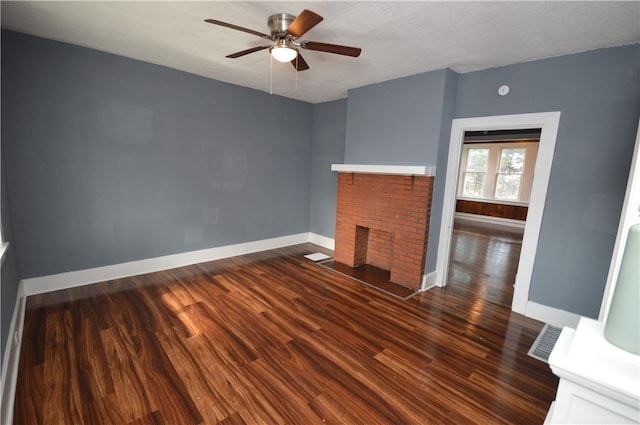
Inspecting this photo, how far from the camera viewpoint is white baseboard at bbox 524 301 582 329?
2746mm

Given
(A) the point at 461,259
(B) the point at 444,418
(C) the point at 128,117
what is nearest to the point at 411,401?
(B) the point at 444,418

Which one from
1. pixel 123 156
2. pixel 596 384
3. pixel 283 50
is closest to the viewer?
pixel 596 384

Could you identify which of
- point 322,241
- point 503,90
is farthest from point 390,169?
point 322,241

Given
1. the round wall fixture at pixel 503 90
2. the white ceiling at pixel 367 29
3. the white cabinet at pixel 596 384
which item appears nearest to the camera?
the white cabinet at pixel 596 384

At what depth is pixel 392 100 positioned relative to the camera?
362 centimetres

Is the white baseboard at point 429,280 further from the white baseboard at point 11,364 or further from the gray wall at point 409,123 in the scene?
the white baseboard at point 11,364

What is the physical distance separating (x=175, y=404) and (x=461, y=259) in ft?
15.4

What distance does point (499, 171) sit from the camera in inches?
339

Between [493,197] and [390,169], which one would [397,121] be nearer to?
[390,169]

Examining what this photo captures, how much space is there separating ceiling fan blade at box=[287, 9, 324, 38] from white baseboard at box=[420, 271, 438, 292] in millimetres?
2953

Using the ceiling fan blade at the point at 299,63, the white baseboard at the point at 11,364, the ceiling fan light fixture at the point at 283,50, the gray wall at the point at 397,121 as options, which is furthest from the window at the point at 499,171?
the white baseboard at the point at 11,364

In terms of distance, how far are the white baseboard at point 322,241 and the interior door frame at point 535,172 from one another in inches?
84.2

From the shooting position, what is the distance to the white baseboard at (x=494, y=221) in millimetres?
8040

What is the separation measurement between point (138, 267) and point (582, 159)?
503 cm
